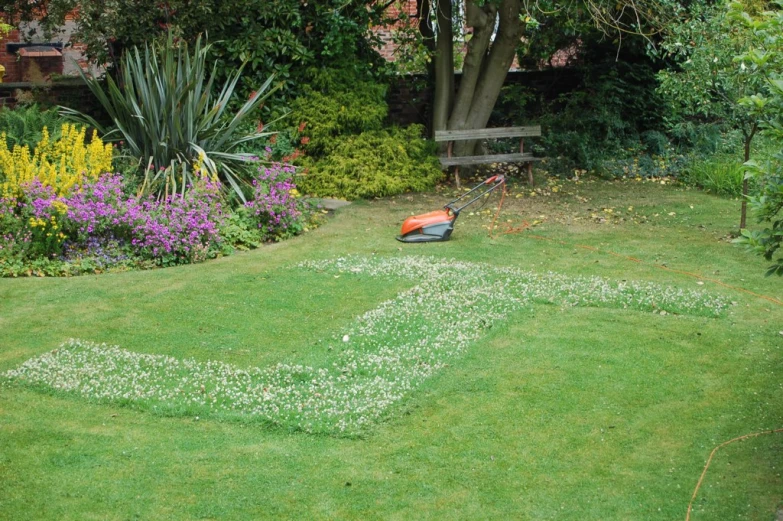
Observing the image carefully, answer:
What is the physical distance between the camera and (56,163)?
969 centimetres

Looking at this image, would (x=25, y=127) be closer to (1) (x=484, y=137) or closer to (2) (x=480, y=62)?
(1) (x=484, y=137)

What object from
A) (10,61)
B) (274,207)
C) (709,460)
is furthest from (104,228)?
(10,61)

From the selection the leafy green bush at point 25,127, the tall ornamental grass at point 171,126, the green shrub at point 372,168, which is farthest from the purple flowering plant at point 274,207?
the leafy green bush at point 25,127

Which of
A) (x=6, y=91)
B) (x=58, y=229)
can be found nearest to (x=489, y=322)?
(x=58, y=229)

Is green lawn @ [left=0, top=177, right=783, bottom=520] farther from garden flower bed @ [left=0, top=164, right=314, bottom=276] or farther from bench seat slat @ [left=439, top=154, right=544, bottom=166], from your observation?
bench seat slat @ [left=439, top=154, right=544, bottom=166]

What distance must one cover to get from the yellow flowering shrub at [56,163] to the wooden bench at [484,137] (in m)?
5.04

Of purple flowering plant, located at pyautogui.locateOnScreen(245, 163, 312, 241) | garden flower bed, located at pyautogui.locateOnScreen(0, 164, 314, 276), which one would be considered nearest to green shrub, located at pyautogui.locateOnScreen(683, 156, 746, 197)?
purple flowering plant, located at pyautogui.locateOnScreen(245, 163, 312, 241)

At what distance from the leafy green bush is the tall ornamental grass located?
473 millimetres

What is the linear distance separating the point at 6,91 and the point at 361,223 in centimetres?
585

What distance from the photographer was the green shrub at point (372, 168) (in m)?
12.1

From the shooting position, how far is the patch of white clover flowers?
5.68 meters

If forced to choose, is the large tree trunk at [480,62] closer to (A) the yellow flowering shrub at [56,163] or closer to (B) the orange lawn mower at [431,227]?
(B) the orange lawn mower at [431,227]

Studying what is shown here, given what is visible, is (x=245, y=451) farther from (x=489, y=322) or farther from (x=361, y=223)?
(x=361, y=223)

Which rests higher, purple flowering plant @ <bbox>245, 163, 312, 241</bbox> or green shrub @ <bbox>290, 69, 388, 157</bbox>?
green shrub @ <bbox>290, 69, 388, 157</bbox>
